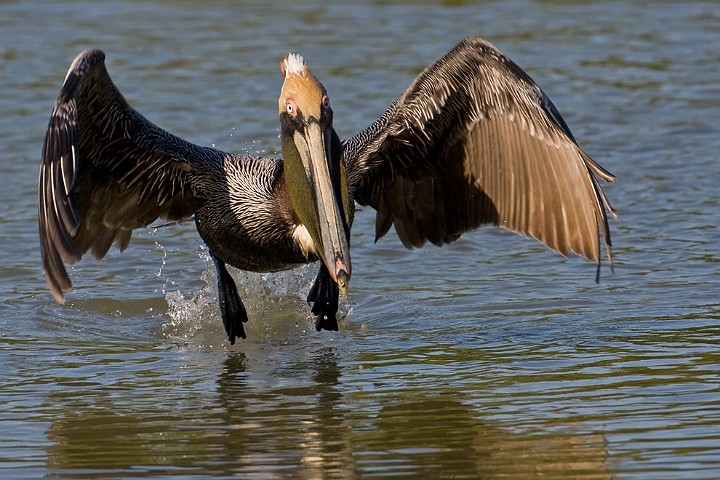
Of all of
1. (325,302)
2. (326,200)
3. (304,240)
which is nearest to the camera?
(326,200)

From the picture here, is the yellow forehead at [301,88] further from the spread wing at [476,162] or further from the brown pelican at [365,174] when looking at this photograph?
the spread wing at [476,162]

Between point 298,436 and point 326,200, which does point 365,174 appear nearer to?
point 326,200

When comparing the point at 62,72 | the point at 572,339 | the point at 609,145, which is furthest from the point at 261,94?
the point at 572,339

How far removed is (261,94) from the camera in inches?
608

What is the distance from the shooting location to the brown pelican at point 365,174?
814 cm

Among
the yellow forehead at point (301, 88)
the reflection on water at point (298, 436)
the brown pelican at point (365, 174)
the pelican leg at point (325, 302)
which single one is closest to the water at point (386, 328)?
the reflection on water at point (298, 436)

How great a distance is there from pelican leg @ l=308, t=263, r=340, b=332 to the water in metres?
0.14

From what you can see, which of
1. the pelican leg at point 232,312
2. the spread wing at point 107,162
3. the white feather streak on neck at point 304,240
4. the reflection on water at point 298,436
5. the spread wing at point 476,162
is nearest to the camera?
the reflection on water at point 298,436

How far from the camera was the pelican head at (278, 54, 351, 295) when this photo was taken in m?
7.24

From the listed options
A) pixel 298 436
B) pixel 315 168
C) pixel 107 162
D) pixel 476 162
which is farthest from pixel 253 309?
pixel 298 436

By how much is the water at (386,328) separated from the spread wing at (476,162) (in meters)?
0.61

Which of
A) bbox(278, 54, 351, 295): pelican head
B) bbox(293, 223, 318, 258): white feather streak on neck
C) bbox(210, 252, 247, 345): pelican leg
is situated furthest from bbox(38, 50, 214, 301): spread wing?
bbox(278, 54, 351, 295): pelican head

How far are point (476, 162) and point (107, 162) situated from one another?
2340mm

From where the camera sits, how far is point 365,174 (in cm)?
903
